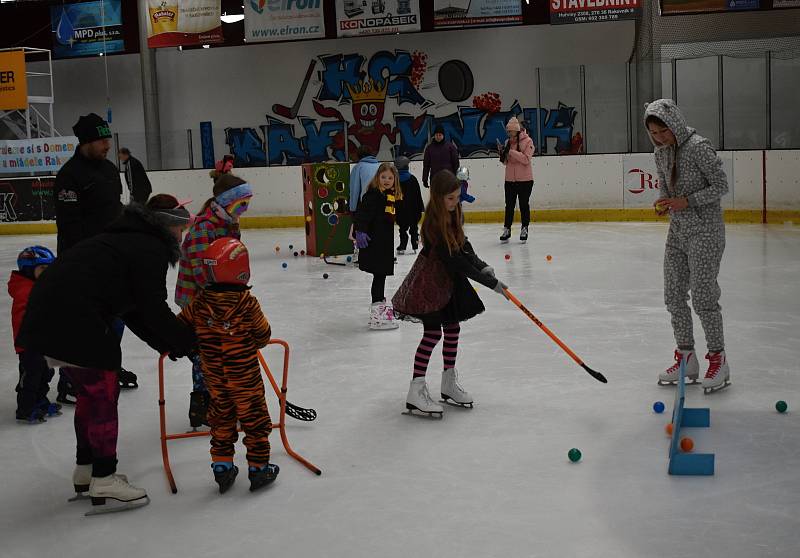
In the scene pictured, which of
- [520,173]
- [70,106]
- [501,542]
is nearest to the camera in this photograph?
[501,542]

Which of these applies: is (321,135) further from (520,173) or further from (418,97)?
(520,173)

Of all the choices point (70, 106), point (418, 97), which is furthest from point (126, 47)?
point (418, 97)

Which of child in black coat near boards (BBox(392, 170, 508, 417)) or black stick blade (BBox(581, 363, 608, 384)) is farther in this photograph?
black stick blade (BBox(581, 363, 608, 384))

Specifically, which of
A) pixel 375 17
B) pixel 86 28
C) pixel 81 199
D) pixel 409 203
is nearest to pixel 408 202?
pixel 409 203

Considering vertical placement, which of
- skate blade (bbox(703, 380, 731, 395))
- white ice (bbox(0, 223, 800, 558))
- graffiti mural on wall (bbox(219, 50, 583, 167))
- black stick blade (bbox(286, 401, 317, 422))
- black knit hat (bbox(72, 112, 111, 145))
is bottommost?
white ice (bbox(0, 223, 800, 558))

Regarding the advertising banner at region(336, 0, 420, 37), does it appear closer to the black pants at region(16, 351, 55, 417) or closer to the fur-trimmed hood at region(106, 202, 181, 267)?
the black pants at region(16, 351, 55, 417)

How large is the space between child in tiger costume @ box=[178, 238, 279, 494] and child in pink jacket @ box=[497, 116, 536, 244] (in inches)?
327

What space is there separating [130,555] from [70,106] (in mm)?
19999

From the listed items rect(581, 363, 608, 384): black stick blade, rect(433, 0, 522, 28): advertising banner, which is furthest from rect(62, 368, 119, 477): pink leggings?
rect(433, 0, 522, 28): advertising banner

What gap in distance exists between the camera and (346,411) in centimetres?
476

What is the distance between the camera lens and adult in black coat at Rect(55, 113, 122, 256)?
489cm

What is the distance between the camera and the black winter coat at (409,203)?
10703 mm

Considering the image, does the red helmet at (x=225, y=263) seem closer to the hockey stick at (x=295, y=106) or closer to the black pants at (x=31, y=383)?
the black pants at (x=31, y=383)

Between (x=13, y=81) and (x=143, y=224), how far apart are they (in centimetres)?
1415
